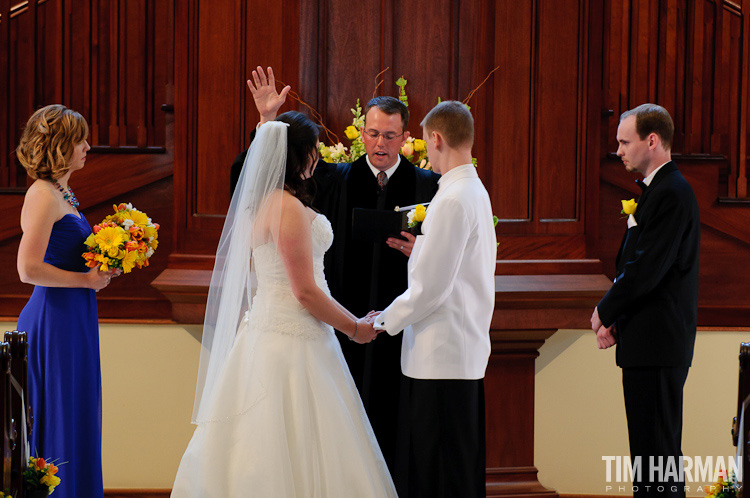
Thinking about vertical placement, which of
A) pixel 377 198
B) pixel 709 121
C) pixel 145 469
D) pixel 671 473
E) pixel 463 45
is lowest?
pixel 145 469

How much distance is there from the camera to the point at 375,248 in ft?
12.9

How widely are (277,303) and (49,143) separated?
1240 millimetres

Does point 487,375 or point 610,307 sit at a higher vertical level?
point 610,307

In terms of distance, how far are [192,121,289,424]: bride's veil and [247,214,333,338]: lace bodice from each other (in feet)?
0.17

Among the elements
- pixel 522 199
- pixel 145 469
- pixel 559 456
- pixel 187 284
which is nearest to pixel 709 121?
pixel 522 199

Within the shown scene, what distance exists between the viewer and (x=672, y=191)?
320 centimetres

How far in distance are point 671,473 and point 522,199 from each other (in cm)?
170

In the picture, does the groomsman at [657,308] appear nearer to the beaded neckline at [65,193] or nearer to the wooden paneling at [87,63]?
the beaded neckline at [65,193]

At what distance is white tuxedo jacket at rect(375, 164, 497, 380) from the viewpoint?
2.98 m

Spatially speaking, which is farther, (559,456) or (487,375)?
(559,456)

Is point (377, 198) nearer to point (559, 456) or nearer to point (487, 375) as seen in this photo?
point (487, 375)

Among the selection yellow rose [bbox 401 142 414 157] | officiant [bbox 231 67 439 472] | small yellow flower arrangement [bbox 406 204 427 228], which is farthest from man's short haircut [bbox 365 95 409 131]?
small yellow flower arrangement [bbox 406 204 427 228]

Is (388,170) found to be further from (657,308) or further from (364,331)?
(657,308)

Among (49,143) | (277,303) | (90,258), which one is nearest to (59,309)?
(90,258)
